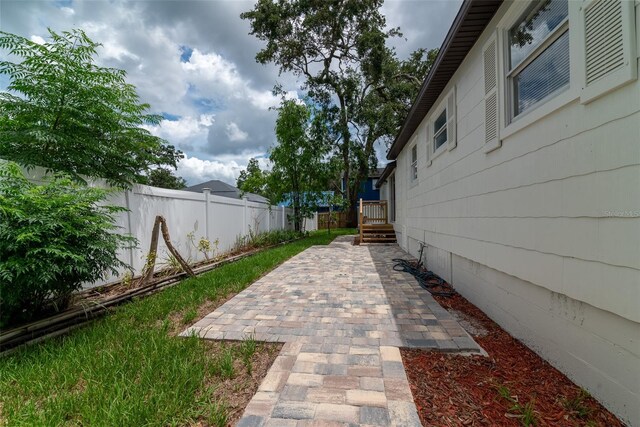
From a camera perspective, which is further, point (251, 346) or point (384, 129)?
point (384, 129)

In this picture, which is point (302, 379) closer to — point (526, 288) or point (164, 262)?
point (526, 288)

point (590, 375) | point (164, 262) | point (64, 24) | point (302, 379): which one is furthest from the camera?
point (164, 262)

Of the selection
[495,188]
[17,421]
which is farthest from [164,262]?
[495,188]

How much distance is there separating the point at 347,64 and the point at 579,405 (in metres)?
18.2

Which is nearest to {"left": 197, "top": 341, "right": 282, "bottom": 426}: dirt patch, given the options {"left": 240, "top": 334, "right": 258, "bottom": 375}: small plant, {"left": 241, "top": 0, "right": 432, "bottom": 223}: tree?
{"left": 240, "top": 334, "right": 258, "bottom": 375}: small plant

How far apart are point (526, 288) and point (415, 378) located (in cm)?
138

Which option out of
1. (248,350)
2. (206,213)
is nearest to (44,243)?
(248,350)

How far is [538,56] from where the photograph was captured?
8.14 ft

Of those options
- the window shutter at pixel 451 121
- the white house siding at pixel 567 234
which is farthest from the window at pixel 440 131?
the white house siding at pixel 567 234

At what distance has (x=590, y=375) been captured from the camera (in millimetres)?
1835

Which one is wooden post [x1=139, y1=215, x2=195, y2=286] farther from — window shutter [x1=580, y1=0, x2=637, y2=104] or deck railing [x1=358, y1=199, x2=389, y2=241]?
deck railing [x1=358, y1=199, x2=389, y2=241]

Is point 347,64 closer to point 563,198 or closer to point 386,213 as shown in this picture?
point 386,213

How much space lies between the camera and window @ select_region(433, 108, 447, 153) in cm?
507

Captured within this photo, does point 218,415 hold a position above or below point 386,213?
below
